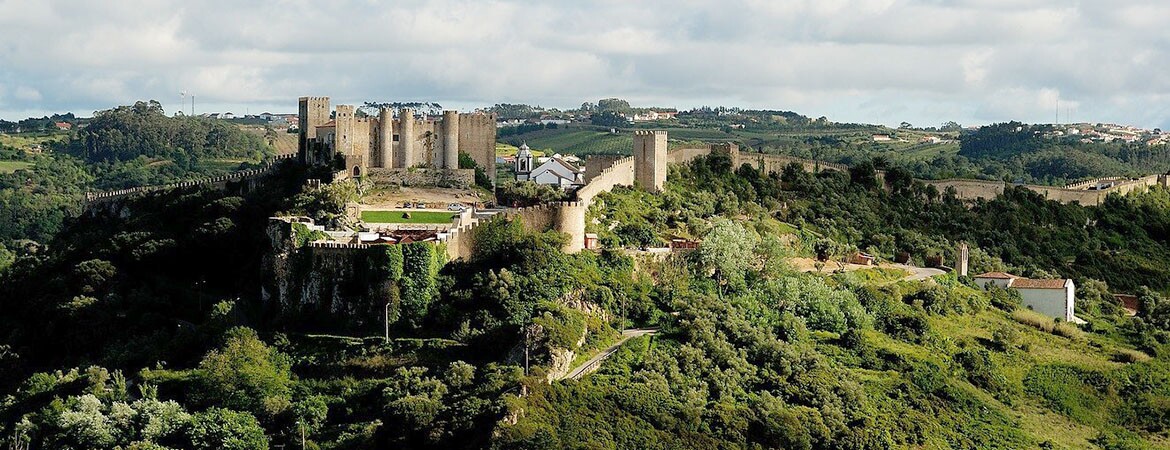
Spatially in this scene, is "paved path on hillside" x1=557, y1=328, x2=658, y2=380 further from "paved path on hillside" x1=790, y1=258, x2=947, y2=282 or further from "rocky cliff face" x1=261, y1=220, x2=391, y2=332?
"paved path on hillside" x1=790, y1=258, x2=947, y2=282

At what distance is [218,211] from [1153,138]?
119023 millimetres

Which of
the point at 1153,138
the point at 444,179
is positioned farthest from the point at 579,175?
the point at 1153,138

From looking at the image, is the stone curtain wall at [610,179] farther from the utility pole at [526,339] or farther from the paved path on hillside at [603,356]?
the utility pole at [526,339]

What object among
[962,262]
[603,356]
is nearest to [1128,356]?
[962,262]

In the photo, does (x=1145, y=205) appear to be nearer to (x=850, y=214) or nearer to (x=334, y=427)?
(x=850, y=214)

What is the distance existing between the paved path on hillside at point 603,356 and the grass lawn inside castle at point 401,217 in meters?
8.90

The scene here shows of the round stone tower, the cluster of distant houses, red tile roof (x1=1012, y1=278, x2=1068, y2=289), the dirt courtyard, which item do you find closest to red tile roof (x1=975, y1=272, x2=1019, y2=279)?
red tile roof (x1=1012, y1=278, x2=1068, y2=289)

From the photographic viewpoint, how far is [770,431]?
142 ft

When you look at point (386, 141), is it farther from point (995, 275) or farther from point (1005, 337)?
point (995, 275)

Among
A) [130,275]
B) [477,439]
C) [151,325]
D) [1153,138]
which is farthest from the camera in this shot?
[1153,138]

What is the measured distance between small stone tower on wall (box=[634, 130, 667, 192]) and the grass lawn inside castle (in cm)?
988

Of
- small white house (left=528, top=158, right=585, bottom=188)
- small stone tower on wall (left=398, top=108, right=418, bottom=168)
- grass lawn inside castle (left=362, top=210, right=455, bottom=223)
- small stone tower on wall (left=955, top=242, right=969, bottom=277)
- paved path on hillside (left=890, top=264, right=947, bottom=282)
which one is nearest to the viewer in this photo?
grass lawn inside castle (left=362, top=210, right=455, bottom=223)

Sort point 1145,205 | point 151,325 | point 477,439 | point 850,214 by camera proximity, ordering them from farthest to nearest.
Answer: point 1145,205 < point 850,214 < point 151,325 < point 477,439

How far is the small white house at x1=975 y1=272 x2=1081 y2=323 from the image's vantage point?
207 feet
